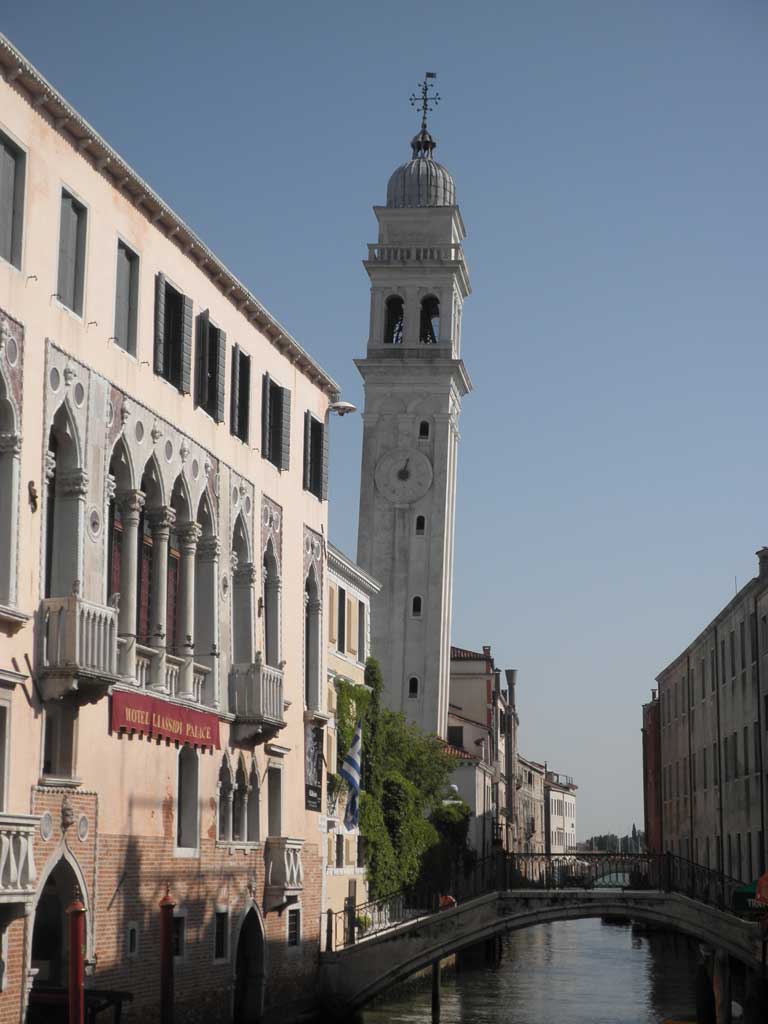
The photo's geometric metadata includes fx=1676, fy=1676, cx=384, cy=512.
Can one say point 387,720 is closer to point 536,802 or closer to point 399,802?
point 399,802

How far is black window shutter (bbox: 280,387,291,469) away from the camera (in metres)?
31.8

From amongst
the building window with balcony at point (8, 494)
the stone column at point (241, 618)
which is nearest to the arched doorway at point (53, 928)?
the building window with balcony at point (8, 494)

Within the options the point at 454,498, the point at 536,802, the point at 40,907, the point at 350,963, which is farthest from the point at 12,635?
the point at 536,802

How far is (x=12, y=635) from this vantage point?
66.9 ft

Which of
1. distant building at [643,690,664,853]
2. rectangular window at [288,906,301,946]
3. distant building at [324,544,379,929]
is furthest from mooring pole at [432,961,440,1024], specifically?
distant building at [643,690,664,853]

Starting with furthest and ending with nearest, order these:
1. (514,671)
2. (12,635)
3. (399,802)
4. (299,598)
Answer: (514,671) → (399,802) → (299,598) → (12,635)

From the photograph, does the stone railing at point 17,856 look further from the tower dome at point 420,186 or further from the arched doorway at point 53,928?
the tower dome at point 420,186

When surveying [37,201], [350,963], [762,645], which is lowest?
[350,963]

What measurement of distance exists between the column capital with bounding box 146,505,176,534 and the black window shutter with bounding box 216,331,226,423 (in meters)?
3.09

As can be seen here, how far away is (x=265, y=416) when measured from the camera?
3100 cm

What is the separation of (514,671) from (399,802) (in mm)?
72816

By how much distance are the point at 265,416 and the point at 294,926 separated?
9673 mm

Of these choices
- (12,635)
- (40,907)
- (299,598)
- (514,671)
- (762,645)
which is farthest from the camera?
(514,671)

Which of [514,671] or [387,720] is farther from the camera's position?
[514,671]
